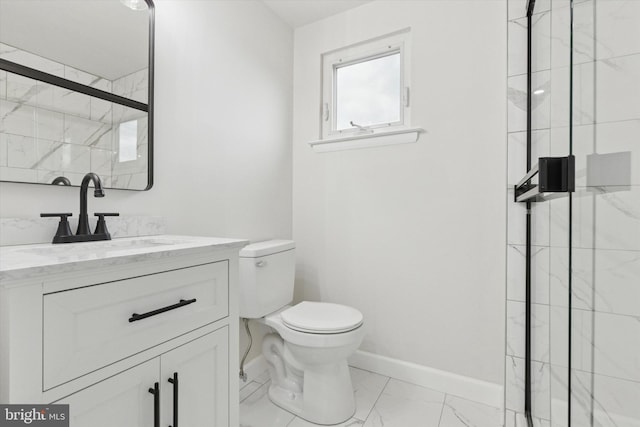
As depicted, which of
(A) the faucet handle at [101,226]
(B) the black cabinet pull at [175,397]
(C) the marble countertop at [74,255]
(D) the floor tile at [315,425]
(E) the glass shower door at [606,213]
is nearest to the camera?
(E) the glass shower door at [606,213]

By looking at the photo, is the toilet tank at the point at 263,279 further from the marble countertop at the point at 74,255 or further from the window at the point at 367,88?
the window at the point at 367,88

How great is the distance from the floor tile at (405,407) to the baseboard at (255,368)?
720 mm

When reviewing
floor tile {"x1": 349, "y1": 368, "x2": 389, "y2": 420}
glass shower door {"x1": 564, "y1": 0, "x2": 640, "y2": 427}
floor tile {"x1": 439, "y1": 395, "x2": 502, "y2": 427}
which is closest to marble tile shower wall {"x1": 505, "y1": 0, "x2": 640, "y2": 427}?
glass shower door {"x1": 564, "y1": 0, "x2": 640, "y2": 427}

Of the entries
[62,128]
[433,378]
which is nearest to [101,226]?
[62,128]

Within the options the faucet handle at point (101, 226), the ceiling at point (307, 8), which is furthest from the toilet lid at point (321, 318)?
the ceiling at point (307, 8)

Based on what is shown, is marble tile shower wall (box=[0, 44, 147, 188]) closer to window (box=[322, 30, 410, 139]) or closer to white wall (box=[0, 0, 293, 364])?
white wall (box=[0, 0, 293, 364])

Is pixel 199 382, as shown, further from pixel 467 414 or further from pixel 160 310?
pixel 467 414

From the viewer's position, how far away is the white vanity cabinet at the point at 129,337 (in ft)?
1.94

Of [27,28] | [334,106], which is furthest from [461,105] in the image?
[27,28]

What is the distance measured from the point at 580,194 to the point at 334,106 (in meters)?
1.76

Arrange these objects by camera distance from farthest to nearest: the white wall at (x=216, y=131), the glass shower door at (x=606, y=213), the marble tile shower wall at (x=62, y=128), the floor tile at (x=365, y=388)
A: the floor tile at (x=365, y=388) → the white wall at (x=216, y=131) → the marble tile shower wall at (x=62, y=128) → the glass shower door at (x=606, y=213)

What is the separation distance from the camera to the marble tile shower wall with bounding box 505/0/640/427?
0.44m

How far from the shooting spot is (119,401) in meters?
0.74

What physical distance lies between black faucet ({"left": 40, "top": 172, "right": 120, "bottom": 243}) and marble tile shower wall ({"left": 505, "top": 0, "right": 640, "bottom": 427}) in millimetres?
1262
